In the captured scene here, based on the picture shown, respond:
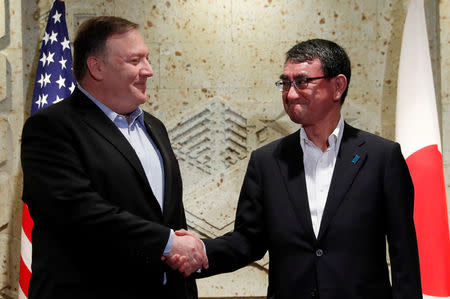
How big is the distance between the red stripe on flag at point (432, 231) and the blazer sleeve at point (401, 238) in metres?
1.67

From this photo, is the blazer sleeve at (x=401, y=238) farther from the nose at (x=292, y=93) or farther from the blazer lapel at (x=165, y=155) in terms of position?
the blazer lapel at (x=165, y=155)

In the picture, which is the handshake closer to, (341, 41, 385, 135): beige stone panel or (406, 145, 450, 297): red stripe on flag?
(406, 145, 450, 297): red stripe on flag

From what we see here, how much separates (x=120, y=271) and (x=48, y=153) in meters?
0.52

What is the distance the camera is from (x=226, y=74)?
452cm

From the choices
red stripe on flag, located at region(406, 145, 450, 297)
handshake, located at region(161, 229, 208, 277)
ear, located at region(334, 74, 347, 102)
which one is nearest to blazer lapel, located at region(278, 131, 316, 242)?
ear, located at region(334, 74, 347, 102)

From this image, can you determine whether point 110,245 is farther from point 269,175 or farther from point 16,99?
point 16,99

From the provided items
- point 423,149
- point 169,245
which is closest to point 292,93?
point 169,245

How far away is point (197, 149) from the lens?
4516 millimetres

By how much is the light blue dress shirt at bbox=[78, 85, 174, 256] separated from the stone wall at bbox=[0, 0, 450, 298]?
2.08 meters

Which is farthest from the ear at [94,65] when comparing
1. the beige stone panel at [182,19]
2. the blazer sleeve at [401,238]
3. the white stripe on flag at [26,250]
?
the beige stone panel at [182,19]

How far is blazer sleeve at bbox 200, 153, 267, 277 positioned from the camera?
8.13ft

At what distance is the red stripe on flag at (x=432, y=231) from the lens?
150 inches

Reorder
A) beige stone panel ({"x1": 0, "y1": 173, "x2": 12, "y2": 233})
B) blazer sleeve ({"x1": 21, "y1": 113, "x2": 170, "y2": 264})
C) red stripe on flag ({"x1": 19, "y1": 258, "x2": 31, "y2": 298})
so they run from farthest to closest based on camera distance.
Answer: beige stone panel ({"x1": 0, "y1": 173, "x2": 12, "y2": 233}) → red stripe on flag ({"x1": 19, "y1": 258, "x2": 31, "y2": 298}) → blazer sleeve ({"x1": 21, "y1": 113, "x2": 170, "y2": 264})

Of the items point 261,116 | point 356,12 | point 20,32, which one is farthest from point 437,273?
point 20,32
